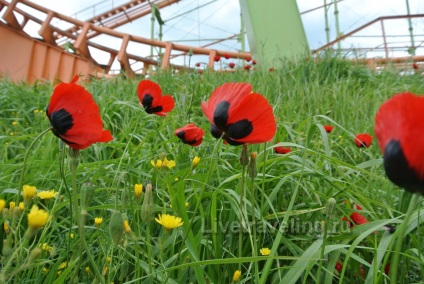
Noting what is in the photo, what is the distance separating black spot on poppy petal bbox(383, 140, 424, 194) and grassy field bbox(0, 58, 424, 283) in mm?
147

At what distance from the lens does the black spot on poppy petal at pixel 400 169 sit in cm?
29

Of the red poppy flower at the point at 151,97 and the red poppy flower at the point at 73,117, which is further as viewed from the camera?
the red poppy flower at the point at 151,97

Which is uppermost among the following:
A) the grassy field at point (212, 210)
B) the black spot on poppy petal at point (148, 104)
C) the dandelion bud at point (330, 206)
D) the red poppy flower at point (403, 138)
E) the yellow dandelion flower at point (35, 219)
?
the red poppy flower at point (403, 138)

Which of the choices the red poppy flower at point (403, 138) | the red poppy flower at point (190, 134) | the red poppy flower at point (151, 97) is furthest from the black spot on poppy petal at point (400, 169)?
the red poppy flower at point (151, 97)

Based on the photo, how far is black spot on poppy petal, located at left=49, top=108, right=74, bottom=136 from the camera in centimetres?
48

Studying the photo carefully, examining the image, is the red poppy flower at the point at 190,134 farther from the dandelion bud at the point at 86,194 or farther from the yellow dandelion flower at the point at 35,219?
the yellow dandelion flower at the point at 35,219

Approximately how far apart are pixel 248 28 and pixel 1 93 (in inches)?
103

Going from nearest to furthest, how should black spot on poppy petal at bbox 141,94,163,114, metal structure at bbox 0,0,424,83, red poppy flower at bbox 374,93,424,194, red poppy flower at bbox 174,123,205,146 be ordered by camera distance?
red poppy flower at bbox 374,93,424,194
red poppy flower at bbox 174,123,205,146
black spot on poppy petal at bbox 141,94,163,114
metal structure at bbox 0,0,424,83

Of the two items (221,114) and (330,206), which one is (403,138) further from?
(221,114)

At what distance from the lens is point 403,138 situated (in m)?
0.28

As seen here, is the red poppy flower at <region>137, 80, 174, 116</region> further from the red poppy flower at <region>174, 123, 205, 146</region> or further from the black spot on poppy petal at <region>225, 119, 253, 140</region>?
the black spot on poppy petal at <region>225, 119, 253, 140</region>

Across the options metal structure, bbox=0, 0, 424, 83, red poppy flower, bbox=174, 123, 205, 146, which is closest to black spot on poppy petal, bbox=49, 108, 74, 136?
red poppy flower, bbox=174, 123, 205, 146

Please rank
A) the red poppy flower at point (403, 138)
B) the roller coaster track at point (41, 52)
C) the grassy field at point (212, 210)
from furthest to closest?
1. the roller coaster track at point (41, 52)
2. the grassy field at point (212, 210)
3. the red poppy flower at point (403, 138)

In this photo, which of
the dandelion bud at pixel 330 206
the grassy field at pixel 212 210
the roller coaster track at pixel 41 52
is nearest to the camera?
the dandelion bud at pixel 330 206
